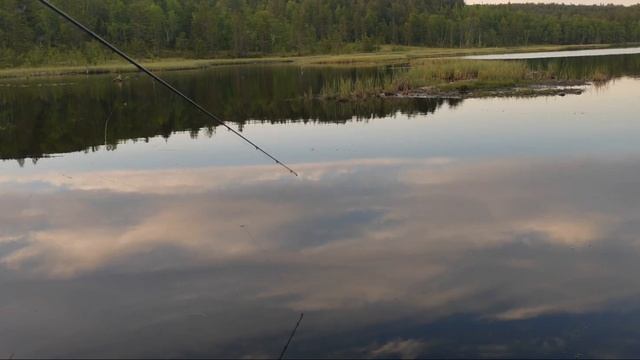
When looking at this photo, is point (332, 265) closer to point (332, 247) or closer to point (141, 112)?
point (332, 247)

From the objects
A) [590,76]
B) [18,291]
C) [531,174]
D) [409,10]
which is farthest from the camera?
[409,10]

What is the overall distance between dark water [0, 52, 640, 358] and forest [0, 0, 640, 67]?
9014 centimetres

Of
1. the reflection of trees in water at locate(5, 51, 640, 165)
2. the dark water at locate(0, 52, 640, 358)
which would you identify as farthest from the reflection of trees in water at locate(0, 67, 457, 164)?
the dark water at locate(0, 52, 640, 358)

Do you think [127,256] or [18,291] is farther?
[127,256]

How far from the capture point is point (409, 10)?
189m

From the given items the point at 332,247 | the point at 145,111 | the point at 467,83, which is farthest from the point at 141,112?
the point at 332,247

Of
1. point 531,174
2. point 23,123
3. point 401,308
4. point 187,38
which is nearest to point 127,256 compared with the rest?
point 401,308

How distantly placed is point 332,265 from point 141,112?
30431 mm

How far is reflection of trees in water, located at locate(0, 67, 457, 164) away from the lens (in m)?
28.3

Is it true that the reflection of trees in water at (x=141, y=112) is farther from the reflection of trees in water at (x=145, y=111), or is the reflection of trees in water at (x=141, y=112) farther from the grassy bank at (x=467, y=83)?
the grassy bank at (x=467, y=83)

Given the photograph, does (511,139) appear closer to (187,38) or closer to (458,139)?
(458,139)

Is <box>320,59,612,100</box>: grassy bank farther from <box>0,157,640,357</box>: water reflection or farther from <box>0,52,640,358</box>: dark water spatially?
<box>0,157,640,357</box>: water reflection

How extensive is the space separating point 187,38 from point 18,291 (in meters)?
143

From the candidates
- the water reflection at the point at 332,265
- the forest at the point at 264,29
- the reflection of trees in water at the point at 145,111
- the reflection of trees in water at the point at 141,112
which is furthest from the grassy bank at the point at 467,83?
the forest at the point at 264,29
